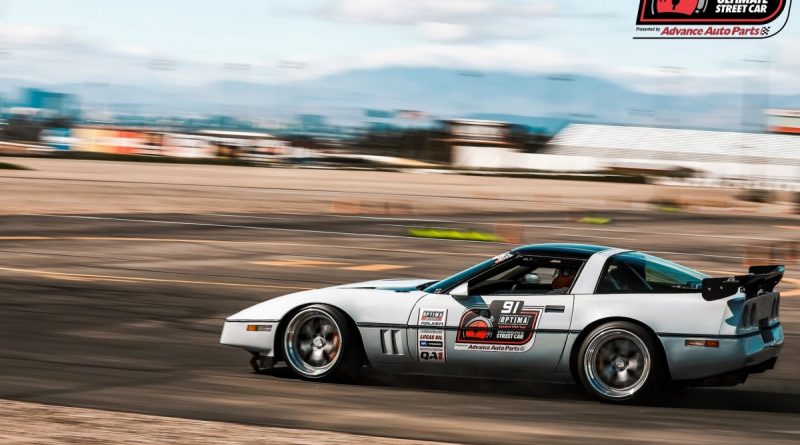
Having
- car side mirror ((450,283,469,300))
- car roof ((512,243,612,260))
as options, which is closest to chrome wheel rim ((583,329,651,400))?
car roof ((512,243,612,260))

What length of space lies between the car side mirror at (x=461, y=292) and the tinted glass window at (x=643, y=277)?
0.94 metres

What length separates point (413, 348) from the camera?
27.5 feet

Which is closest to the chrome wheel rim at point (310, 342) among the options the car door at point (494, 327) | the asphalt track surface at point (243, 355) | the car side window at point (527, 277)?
the asphalt track surface at point (243, 355)

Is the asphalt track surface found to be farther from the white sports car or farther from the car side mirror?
the car side mirror

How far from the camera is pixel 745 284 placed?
8000 mm

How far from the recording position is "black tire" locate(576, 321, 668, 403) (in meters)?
7.77

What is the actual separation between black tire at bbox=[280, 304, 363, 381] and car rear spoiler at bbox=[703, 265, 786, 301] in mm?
2542

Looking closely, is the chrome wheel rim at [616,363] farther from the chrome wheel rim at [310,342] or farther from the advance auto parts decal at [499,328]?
the chrome wheel rim at [310,342]

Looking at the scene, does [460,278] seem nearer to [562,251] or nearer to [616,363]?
[562,251]

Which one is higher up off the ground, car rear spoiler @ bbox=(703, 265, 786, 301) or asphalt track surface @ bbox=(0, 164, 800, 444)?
car rear spoiler @ bbox=(703, 265, 786, 301)

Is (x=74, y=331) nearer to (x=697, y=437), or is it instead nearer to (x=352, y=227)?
(x=697, y=437)

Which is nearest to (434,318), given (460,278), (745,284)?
(460,278)

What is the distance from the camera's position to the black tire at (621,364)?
777cm

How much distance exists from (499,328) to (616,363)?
851 mm
